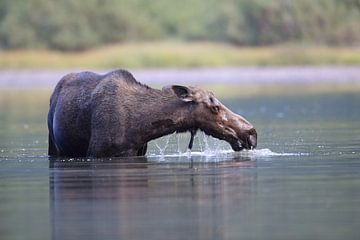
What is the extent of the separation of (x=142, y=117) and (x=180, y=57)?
140ft

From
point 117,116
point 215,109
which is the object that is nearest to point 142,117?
point 117,116

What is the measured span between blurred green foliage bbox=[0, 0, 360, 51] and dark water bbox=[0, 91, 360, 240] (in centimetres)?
4461

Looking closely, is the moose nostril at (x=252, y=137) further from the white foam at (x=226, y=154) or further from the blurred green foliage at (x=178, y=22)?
the blurred green foliage at (x=178, y=22)

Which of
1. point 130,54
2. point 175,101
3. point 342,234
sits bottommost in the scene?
point 342,234

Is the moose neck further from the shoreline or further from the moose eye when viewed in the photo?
the shoreline

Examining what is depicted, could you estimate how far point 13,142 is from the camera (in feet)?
68.1

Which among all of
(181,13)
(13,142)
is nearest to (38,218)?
(13,142)

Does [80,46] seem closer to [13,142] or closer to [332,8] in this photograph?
[332,8]

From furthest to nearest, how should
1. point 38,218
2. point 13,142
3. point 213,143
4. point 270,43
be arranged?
point 270,43 < point 13,142 < point 213,143 < point 38,218

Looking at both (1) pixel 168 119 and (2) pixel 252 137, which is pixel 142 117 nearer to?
(1) pixel 168 119

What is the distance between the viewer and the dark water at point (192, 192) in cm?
1076

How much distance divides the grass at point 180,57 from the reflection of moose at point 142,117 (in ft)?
127

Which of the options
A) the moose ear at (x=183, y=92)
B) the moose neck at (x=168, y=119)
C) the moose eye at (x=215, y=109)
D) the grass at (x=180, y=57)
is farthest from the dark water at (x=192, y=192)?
the grass at (x=180, y=57)

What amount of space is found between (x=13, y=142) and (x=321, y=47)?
136 feet
